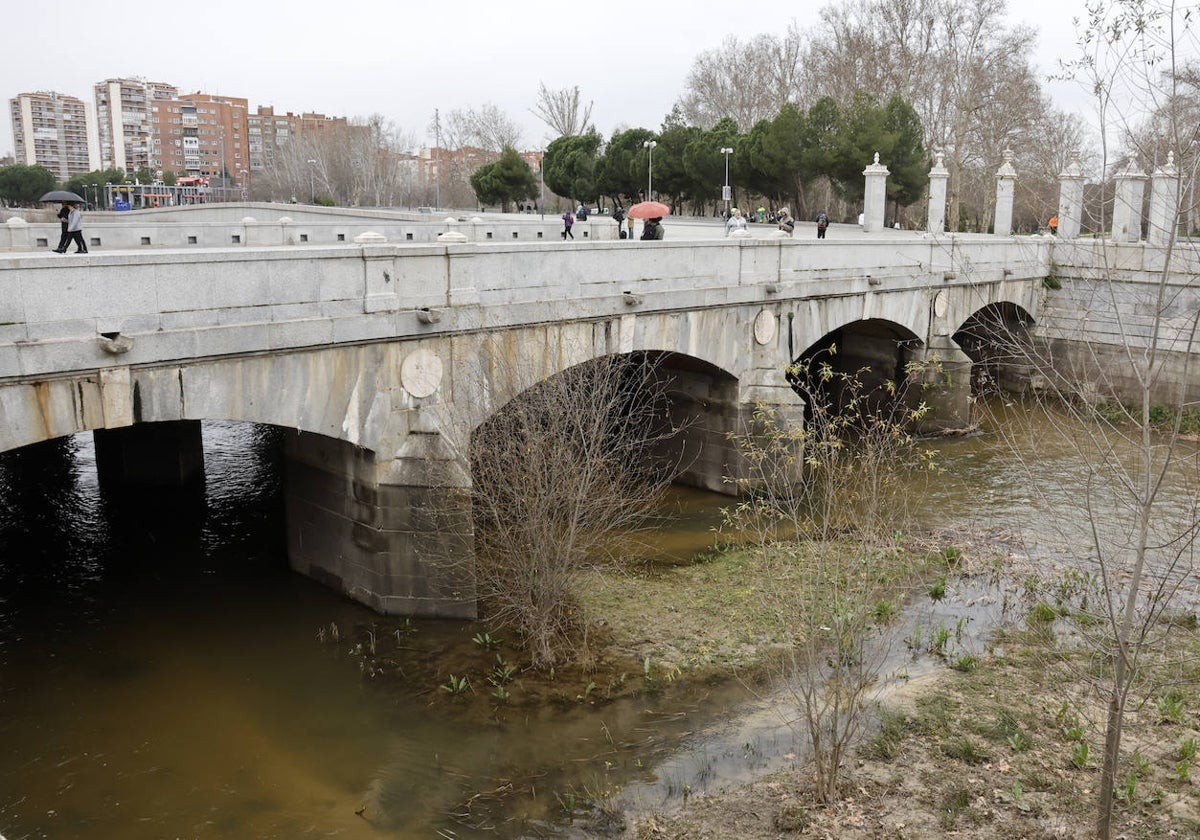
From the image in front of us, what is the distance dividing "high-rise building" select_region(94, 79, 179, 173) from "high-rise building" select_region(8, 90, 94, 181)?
6203 millimetres

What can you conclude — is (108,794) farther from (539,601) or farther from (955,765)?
(955,765)

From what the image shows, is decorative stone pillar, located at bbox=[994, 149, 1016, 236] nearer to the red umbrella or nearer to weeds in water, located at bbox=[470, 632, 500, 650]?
the red umbrella

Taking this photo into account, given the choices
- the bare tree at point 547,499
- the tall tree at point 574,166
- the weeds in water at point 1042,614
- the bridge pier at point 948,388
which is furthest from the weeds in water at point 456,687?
the tall tree at point 574,166

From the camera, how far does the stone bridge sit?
405 inches

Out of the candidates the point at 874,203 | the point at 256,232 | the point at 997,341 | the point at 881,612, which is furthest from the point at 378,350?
the point at 997,341

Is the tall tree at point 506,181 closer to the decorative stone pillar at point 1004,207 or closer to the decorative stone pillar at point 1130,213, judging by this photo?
the decorative stone pillar at point 1004,207

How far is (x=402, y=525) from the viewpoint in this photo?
13289 millimetres

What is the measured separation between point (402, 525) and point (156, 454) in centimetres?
912

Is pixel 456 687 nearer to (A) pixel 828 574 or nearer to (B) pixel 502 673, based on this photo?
(B) pixel 502 673

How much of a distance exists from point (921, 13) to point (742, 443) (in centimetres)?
3994

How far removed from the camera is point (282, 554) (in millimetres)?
16328

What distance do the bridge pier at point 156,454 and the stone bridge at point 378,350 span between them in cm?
4

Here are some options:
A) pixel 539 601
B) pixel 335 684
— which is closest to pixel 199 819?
pixel 335 684

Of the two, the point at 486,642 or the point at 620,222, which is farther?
the point at 620,222
